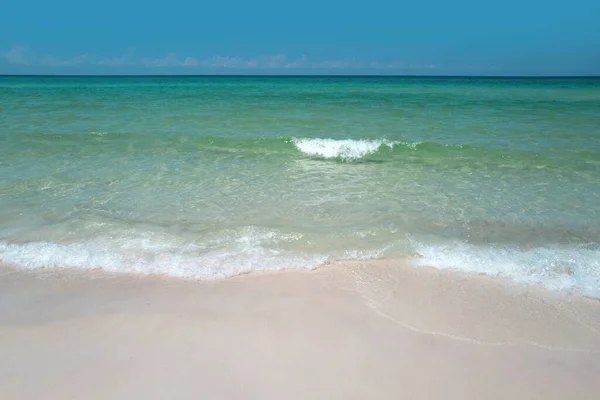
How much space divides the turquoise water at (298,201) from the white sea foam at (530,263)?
0.8 inches

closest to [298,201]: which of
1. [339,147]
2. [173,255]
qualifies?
[173,255]

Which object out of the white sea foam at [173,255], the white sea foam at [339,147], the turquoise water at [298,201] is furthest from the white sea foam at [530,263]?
the white sea foam at [339,147]

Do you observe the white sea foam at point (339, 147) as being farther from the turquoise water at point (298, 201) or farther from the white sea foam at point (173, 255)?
the white sea foam at point (173, 255)

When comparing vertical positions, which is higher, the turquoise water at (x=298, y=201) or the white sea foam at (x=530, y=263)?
the turquoise water at (x=298, y=201)

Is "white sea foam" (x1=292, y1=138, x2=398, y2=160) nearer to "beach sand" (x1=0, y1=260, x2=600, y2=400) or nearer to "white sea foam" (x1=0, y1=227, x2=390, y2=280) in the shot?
"white sea foam" (x1=0, y1=227, x2=390, y2=280)

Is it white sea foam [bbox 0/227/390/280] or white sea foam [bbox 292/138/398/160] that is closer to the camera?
white sea foam [bbox 0/227/390/280]

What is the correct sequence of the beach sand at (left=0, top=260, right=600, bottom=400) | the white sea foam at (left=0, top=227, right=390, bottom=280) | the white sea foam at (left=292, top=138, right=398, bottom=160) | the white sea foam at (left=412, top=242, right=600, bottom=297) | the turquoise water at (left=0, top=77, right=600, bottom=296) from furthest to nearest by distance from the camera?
1. the white sea foam at (left=292, top=138, right=398, bottom=160)
2. the turquoise water at (left=0, top=77, right=600, bottom=296)
3. the white sea foam at (left=0, top=227, right=390, bottom=280)
4. the white sea foam at (left=412, top=242, right=600, bottom=297)
5. the beach sand at (left=0, top=260, right=600, bottom=400)

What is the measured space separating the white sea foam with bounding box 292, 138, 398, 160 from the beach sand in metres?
6.62

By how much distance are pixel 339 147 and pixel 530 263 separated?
7.22 meters

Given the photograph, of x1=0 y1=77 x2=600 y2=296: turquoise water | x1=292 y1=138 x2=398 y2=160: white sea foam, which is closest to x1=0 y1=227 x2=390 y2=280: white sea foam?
x1=0 y1=77 x2=600 y2=296: turquoise water

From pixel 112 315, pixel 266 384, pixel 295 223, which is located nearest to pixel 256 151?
pixel 295 223

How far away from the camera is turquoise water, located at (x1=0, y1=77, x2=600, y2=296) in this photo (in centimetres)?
443

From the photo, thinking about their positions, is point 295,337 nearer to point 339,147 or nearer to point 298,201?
point 298,201

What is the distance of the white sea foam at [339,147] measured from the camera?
10.4 m
